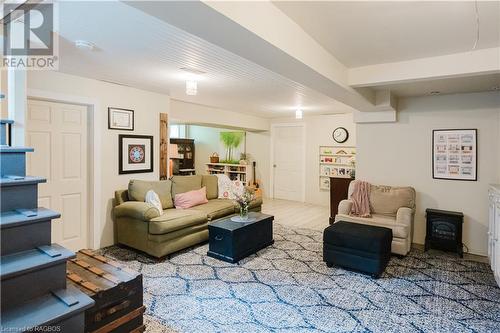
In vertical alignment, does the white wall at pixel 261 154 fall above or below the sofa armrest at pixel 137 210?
above

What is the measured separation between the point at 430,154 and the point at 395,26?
2.88 m

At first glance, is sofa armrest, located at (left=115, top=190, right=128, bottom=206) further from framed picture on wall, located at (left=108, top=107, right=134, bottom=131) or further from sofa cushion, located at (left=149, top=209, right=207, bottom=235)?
framed picture on wall, located at (left=108, top=107, right=134, bottom=131)

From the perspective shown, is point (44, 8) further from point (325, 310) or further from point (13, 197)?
point (325, 310)

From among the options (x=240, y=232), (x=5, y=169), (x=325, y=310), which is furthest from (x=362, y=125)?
(x=5, y=169)

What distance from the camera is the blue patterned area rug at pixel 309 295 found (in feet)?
7.66

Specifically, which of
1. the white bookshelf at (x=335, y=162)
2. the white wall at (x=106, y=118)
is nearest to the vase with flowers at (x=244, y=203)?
the white wall at (x=106, y=118)

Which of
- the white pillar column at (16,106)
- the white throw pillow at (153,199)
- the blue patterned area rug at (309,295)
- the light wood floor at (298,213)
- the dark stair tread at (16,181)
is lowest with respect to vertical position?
the blue patterned area rug at (309,295)

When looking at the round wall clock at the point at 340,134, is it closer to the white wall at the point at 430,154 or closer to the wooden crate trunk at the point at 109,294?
the white wall at the point at 430,154

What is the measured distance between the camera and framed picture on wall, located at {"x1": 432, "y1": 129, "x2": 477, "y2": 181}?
161 inches

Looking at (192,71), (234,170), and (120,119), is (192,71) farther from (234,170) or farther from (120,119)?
(234,170)

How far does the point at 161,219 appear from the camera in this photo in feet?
11.7

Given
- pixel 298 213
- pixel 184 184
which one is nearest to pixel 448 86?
pixel 298 213

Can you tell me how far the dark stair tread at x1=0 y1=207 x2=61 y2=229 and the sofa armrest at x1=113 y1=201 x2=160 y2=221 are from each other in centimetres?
193

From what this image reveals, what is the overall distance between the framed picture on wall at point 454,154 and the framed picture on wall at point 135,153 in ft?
14.0
